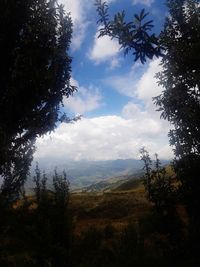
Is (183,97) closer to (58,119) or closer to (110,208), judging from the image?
(58,119)

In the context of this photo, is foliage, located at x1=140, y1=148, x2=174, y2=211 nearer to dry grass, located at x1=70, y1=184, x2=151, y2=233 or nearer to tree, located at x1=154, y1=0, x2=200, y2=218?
tree, located at x1=154, y1=0, x2=200, y2=218

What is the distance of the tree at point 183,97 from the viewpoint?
1415cm

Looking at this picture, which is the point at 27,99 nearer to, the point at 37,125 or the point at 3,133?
the point at 37,125

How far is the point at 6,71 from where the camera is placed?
11719mm

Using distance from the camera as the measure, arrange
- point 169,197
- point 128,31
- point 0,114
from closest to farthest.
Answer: point 128,31, point 0,114, point 169,197

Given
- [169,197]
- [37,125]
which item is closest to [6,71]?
[37,125]

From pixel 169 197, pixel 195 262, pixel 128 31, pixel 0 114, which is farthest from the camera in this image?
pixel 169 197

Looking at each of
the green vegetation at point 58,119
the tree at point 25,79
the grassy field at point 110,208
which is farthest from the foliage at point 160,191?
the grassy field at point 110,208

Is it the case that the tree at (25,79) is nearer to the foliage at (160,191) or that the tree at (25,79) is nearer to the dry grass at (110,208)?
the foliage at (160,191)

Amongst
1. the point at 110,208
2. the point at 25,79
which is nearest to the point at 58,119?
the point at 25,79

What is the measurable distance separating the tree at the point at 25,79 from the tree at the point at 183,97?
4438 mm

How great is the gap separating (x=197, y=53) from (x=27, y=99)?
19.6ft

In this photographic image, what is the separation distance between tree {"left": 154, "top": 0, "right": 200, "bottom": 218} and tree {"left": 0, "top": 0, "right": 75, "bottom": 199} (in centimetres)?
444

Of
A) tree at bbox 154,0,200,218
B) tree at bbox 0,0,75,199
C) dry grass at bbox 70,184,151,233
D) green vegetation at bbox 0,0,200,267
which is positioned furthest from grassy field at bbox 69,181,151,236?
tree at bbox 0,0,75,199
